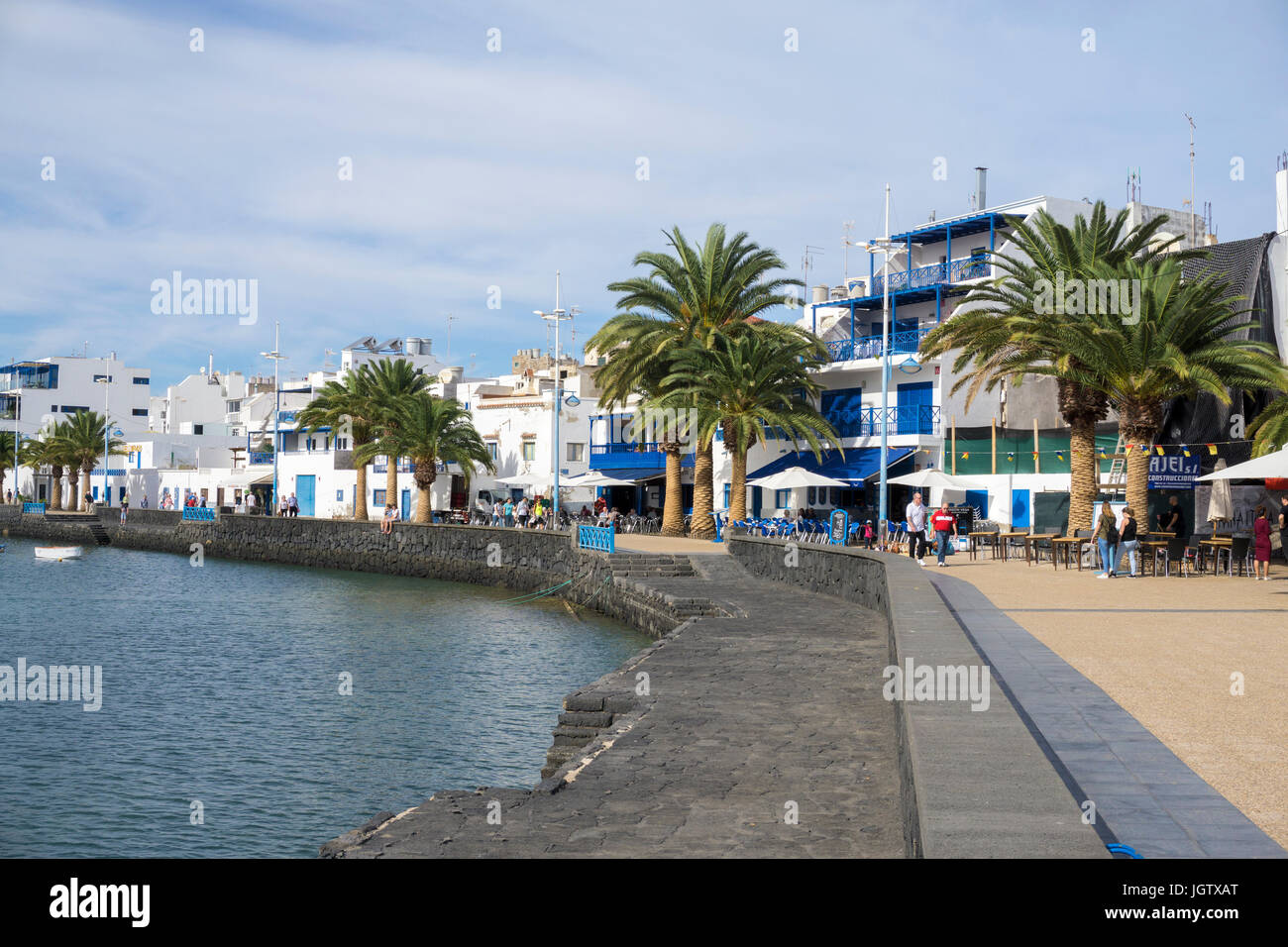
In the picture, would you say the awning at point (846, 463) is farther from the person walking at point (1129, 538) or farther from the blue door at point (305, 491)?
the blue door at point (305, 491)

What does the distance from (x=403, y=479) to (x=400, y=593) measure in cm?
2628

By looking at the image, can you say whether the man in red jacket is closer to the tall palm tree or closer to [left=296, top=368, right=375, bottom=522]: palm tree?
the tall palm tree

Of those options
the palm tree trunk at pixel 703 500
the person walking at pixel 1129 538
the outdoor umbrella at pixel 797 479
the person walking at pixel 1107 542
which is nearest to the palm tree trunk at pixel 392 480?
the palm tree trunk at pixel 703 500

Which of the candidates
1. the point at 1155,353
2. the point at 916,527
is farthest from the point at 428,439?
the point at 1155,353

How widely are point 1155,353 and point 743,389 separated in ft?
50.6

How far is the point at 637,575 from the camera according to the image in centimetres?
3061

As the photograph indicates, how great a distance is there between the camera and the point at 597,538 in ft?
114

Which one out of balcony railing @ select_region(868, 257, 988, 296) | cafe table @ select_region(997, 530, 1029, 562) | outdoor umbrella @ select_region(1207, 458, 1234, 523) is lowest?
cafe table @ select_region(997, 530, 1029, 562)

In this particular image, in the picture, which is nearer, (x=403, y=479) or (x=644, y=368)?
(x=644, y=368)

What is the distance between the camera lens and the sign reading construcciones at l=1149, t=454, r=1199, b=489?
30.1m

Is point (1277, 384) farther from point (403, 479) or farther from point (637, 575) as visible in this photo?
point (403, 479)

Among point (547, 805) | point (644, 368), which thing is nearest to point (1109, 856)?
point (547, 805)

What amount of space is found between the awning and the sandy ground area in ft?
58.4

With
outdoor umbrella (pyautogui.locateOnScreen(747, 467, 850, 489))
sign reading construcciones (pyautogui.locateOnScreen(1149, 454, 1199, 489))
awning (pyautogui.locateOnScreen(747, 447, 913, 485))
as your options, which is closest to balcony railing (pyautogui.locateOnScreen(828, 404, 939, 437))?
awning (pyautogui.locateOnScreen(747, 447, 913, 485))
